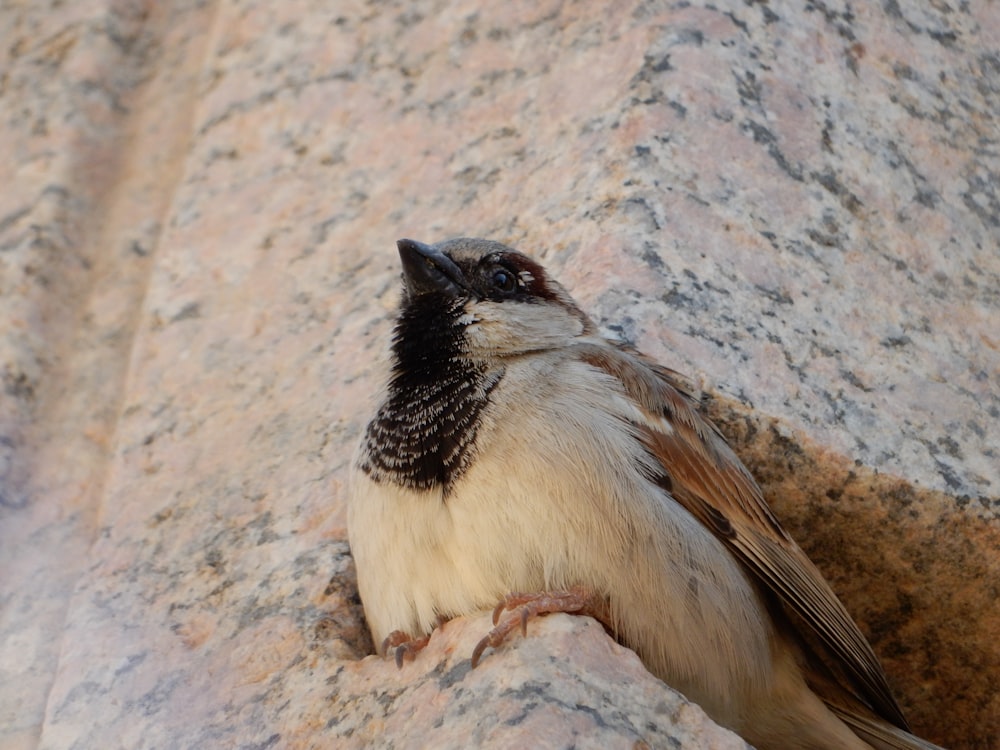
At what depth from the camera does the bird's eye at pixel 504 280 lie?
7.50ft

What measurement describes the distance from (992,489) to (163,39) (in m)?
2.67

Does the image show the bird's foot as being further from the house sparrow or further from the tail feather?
the tail feather

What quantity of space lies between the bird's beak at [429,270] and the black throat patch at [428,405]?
2cm

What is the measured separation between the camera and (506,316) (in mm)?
2219

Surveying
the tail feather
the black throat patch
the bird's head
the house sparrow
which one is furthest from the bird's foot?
the tail feather

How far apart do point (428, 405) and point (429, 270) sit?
0.31 m

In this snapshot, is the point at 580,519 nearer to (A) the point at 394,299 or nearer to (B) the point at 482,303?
(B) the point at 482,303

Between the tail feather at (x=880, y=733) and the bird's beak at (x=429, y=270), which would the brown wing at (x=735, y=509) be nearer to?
the tail feather at (x=880, y=733)

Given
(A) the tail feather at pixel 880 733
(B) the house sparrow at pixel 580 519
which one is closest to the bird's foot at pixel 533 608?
(B) the house sparrow at pixel 580 519

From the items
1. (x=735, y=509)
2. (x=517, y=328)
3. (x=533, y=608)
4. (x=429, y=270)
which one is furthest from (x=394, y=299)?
(x=533, y=608)

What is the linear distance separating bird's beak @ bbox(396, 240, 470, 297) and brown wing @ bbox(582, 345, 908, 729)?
0.96 ft

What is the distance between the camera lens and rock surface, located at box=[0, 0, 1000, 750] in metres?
2.09

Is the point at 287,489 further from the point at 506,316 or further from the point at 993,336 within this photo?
the point at 993,336

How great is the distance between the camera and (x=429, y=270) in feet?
7.36
